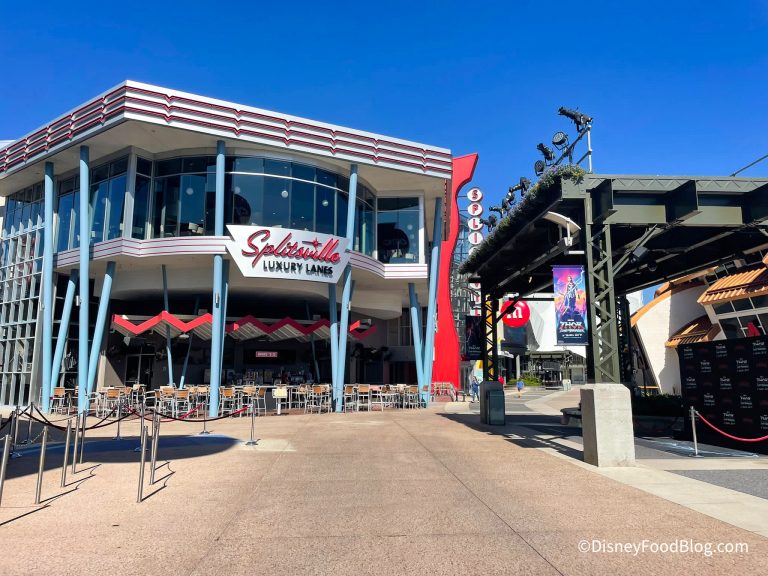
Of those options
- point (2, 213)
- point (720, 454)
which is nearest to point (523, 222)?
point (720, 454)

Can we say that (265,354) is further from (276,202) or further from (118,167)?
(118,167)

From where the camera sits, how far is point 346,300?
74.4 feet

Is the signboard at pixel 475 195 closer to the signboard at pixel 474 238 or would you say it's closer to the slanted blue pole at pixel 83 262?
the signboard at pixel 474 238

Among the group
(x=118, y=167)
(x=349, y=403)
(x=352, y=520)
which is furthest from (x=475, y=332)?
(x=118, y=167)

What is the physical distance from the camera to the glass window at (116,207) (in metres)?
22.4

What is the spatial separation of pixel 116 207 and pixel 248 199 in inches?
235

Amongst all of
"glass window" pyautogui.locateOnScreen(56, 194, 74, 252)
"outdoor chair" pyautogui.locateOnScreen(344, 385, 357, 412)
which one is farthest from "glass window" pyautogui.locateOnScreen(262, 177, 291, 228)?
"glass window" pyautogui.locateOnScreen(56, 194, 74, 252)

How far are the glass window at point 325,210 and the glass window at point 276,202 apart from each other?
1462 millimetres

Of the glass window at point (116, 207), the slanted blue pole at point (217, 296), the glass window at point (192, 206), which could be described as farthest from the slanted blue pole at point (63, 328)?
the slanted blue pole at point (217, 296)

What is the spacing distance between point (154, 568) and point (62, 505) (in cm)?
309

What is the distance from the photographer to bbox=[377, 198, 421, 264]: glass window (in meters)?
26.7

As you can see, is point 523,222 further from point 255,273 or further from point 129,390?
point 129,390

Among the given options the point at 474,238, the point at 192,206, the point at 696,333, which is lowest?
the point at 696,333

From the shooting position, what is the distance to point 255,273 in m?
20.6
